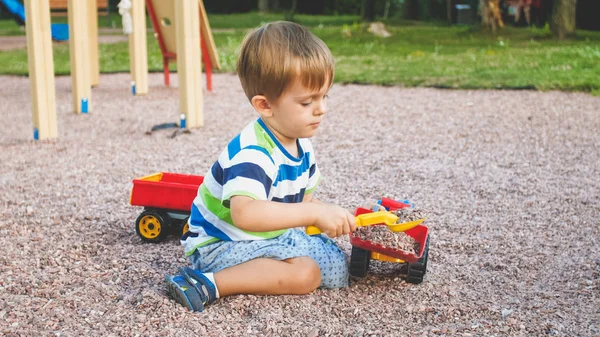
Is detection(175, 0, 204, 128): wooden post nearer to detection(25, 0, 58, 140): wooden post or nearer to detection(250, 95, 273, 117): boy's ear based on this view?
detection(25, 0, 58, 140): wooden post

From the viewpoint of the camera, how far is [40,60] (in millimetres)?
5031

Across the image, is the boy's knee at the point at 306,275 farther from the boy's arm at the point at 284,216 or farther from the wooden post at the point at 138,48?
the wooden post at the point at 138,48

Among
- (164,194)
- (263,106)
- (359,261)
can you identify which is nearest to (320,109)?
(263,106)

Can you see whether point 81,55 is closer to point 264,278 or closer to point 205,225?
point 205,225

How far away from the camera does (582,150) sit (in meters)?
4.88

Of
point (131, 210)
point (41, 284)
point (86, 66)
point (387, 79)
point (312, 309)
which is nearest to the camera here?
point (312, 309)

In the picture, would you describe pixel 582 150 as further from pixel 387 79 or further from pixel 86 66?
pixel 86 66

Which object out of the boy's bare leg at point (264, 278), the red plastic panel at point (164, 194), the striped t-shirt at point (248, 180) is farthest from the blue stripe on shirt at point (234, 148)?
the red plastic panel at point (164, 194)

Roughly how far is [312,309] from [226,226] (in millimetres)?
417

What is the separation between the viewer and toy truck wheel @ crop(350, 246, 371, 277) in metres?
2.58

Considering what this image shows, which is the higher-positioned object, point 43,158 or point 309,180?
point 309,180

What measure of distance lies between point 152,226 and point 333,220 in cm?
111

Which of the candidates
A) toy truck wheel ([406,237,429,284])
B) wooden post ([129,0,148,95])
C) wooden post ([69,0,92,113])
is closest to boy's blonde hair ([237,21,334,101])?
toy truck wheel ([406,237,429,284])

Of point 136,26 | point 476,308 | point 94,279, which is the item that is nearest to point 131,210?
point 94,279
